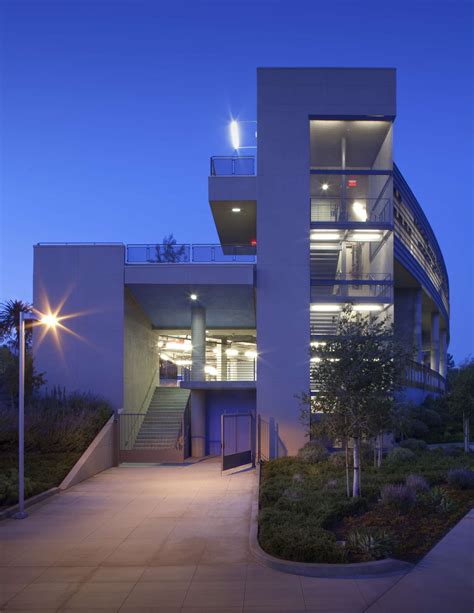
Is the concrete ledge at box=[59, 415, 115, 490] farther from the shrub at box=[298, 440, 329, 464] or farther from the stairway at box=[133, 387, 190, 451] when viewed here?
the shrub at box=[298, 440, 329, 464]

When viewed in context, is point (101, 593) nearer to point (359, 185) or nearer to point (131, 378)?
point (131, 378)

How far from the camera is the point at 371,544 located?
30.6ft

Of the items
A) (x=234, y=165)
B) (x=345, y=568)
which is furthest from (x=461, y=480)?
(x=234, y=165)

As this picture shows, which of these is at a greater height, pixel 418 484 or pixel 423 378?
pixel 423 378

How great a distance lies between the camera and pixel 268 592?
8078 millimetres

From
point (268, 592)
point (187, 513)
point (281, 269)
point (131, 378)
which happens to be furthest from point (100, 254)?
point (268, 592)

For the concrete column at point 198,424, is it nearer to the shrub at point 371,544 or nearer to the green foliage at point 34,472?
the green foliage at point 34,472

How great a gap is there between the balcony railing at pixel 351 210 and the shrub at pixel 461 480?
12.1 metres

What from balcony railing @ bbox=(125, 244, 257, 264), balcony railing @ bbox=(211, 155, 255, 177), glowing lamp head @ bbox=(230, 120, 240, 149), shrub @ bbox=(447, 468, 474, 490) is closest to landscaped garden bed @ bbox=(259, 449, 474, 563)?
shrub @ bbox=(447, 468, 474, 490)

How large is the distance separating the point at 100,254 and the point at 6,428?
26.6ft

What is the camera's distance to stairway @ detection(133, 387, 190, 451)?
2442 centimetres

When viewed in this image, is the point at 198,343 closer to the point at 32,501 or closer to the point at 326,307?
the point at 326,307

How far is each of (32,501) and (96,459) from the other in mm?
5711

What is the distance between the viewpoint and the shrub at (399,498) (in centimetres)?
1228
